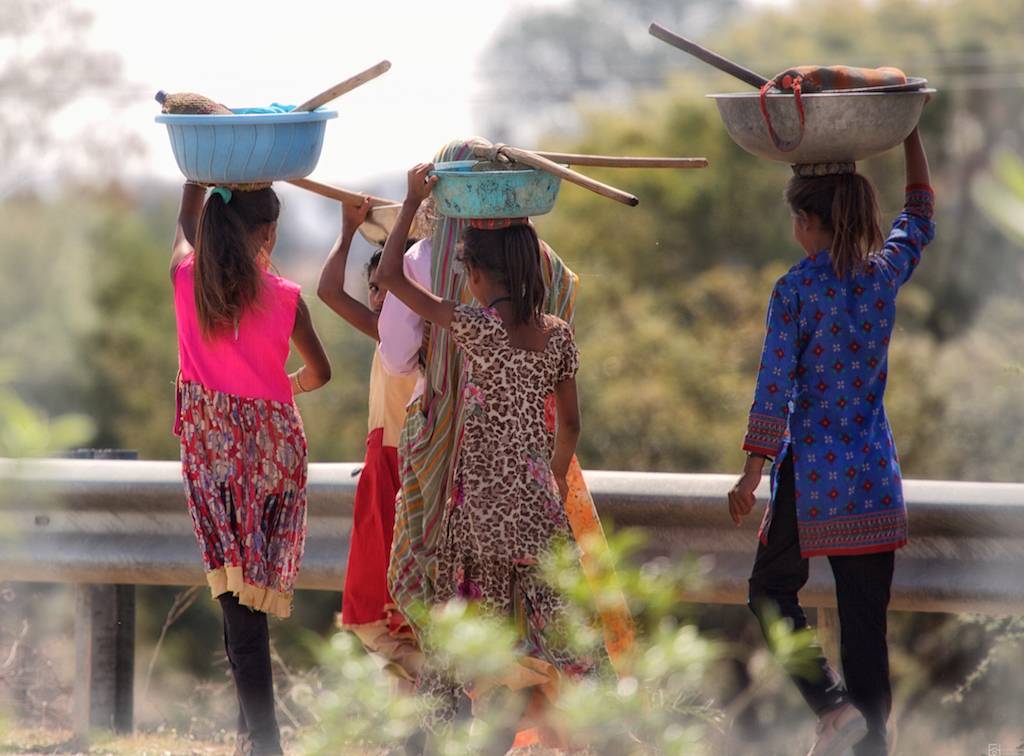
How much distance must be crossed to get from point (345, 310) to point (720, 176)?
1694 cm

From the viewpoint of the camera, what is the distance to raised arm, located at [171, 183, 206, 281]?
315 cm

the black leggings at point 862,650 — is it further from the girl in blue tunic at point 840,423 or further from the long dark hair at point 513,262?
the long dark hair at point 513,262

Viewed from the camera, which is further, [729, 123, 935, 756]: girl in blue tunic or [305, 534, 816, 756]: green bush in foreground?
[729, 123, 935, 756]: girl in blue tunic

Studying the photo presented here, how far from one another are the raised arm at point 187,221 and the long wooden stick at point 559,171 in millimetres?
866

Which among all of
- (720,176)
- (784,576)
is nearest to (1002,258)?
(720,176)

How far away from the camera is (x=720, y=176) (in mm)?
19234

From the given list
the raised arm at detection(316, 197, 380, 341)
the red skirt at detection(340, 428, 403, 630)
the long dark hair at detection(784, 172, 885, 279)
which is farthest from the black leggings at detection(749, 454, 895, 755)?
the raised arm at detection(316, 197, 380, 341)

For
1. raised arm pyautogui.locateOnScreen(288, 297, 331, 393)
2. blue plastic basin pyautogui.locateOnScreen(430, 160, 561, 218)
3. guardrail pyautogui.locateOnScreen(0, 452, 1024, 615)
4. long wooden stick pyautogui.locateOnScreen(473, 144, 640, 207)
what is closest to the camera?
long wooden stick pyautogui.locateOnScreen(473, 144, 640, 207)

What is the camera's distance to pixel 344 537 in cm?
364

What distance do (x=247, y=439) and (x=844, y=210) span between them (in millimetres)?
1628

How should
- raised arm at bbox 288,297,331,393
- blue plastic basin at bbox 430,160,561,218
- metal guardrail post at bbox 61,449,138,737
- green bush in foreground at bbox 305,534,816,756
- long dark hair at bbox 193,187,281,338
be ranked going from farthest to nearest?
1. metal guardrail post at bbox 61,449,138,737
2. raised arm at bbox 288,297,331,393
3. long dark hair at bbox 193,187,281,338
4. blue plastic basin at bbox 430,160,561,218
5. green bush in foreground at bbox 305,534,816,756

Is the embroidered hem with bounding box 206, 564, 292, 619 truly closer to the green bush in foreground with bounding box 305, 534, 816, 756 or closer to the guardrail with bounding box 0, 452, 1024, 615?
the guardrail with bounding box 0, 452, 1024, 615

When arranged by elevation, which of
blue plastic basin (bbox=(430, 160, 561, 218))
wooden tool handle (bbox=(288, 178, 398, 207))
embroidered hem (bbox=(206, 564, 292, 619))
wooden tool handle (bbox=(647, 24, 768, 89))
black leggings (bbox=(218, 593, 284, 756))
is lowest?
black leggings (bbox=(218, 593, 284, 756))

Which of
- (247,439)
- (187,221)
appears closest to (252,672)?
→ (247,439)
